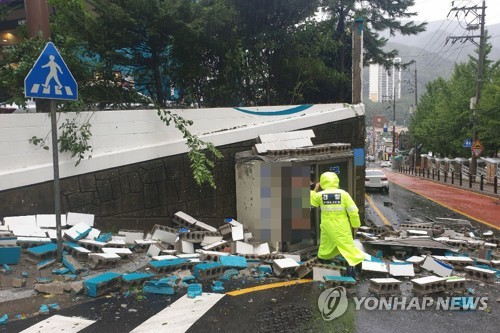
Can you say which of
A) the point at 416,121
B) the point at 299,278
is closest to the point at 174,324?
the point at 299,278

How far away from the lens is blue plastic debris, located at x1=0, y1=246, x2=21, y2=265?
5.40 meters

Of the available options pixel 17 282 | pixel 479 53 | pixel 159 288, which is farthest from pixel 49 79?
pixel 479 53

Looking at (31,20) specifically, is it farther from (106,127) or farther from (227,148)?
(227,148)

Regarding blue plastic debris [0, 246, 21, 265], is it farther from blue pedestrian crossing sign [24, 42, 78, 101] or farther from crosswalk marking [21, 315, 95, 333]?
blue pedestrian crossing sign [24, 42, 78, 101]

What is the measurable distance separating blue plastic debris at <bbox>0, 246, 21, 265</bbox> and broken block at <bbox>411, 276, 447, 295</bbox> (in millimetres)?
5218

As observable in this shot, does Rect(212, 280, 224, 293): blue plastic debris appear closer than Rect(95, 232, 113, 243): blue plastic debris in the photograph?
Yes

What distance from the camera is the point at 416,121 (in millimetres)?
55906

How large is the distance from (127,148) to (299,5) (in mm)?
7978

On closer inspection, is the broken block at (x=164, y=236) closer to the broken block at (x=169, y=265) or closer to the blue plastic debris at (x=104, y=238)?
the blue plastic debris at (x=104, y=238)

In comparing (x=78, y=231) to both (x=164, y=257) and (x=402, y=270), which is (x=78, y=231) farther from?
(x=402, y=270)

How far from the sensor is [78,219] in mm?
7012

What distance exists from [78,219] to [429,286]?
217 inches

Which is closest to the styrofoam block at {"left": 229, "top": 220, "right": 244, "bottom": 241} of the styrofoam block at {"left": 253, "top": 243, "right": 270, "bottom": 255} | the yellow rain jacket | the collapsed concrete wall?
the styrofoam block at {"left": 253, "top": 243, "right": 270, "bottom": 255}

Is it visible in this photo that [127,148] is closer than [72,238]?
No
